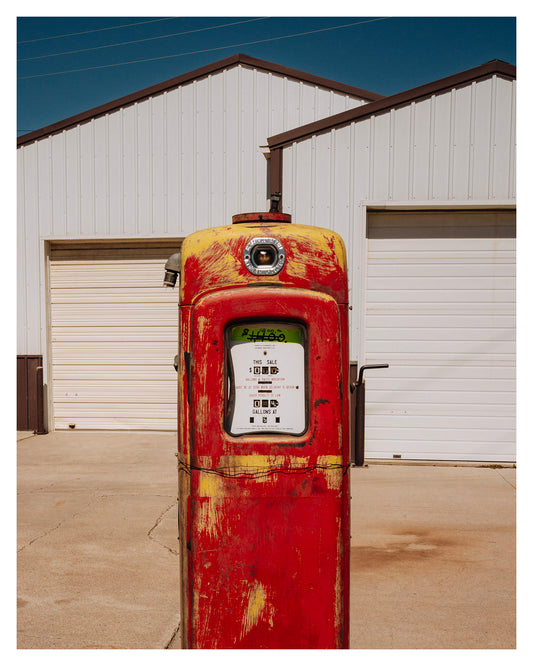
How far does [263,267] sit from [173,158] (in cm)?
634

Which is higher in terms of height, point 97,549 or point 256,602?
point 256,602

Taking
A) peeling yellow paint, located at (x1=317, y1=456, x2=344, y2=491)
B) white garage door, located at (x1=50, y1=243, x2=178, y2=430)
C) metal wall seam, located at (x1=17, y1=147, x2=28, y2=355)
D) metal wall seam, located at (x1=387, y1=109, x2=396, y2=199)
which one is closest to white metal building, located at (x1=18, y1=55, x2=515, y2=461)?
metal wall seam, located at (x1=387, y1=109, x2=396, y2=199)

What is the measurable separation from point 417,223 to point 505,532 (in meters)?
3.66

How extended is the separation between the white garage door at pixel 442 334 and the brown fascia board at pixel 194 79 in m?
2.39

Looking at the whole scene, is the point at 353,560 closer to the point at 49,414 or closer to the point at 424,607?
the point at 424,607

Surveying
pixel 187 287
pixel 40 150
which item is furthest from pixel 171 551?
pixel 40 150

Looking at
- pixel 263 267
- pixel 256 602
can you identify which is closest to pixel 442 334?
pixel 263 267

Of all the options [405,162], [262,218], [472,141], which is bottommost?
[262,218]

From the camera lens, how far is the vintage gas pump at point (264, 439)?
2.53m

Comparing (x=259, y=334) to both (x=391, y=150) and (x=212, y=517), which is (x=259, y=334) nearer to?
(x=212, y=517)

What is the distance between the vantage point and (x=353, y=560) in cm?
438

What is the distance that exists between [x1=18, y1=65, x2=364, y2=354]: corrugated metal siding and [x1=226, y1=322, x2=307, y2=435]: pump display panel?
19.0 feet

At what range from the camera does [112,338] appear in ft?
29.2

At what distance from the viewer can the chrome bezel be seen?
254 centimetres
